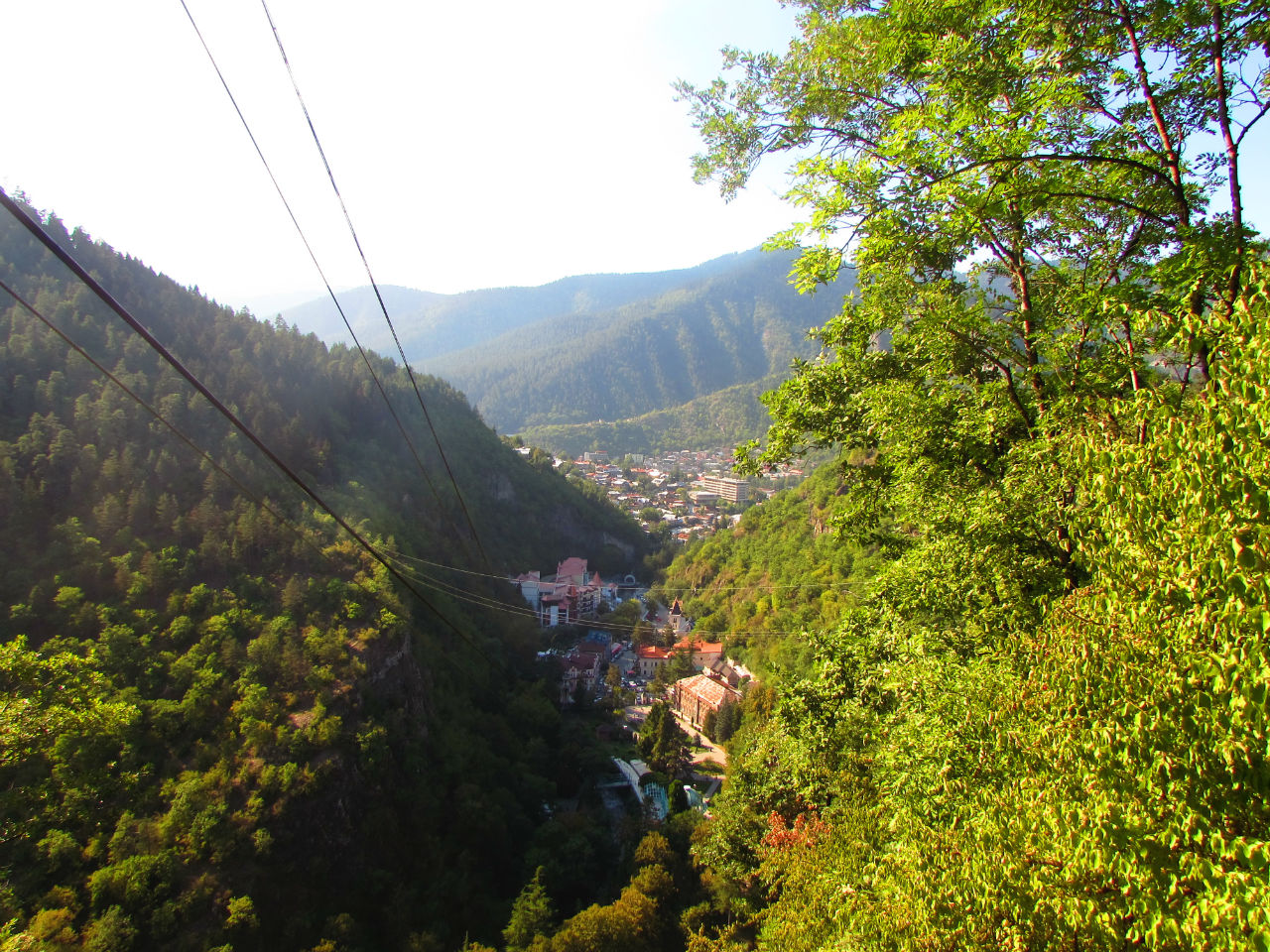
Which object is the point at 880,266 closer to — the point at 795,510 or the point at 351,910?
the point at 351,910

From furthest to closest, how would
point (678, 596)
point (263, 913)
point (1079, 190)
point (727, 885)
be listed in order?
1. point (678, 596)
2. point (263, 913)
3. point (727, 885)
4. point (1079, 190)

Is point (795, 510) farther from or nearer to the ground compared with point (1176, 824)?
nearer to the ground

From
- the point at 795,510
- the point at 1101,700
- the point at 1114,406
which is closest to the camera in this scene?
the point at 1101,700

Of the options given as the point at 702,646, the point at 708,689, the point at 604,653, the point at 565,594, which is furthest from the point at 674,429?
the point at 708,689

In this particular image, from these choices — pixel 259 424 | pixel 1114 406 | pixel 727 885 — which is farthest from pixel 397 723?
pixel 1114 406

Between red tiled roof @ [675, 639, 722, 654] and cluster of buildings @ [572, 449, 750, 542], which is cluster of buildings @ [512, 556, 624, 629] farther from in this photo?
cluster of buildings @ [572, 449, 750, 542]

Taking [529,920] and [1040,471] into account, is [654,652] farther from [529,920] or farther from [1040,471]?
[1040,471]

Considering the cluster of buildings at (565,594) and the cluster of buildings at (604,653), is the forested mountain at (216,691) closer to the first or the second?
the cluster of buildings at (604,653)

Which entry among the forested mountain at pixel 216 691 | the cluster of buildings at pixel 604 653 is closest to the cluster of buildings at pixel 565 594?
the cluster of buildings at pixel 604 653

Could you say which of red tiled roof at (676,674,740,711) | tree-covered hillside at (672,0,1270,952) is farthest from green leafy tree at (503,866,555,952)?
red tiled roof at (676,674,740,711)
